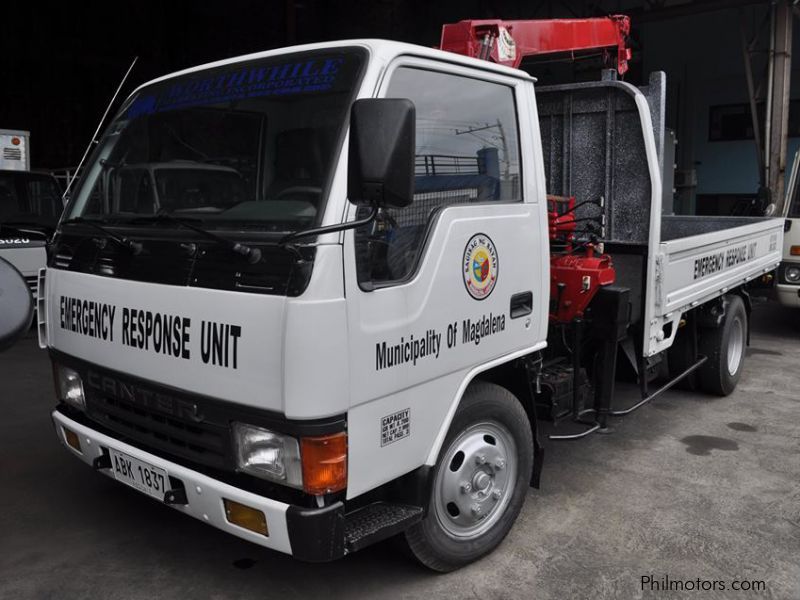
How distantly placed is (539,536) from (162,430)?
1.87 metres

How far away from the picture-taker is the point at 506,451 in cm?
323

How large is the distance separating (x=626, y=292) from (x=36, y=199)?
24.5ft

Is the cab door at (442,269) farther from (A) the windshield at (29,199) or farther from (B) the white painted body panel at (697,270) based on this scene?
(A) the windshield at (29,199)

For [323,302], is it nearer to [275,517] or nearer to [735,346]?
[275,517]

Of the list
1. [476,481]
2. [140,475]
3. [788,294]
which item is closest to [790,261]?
[788,294]

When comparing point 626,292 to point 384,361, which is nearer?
point 384,361

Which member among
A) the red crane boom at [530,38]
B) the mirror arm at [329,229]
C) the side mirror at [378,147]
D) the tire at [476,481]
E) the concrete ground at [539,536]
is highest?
the red crane boom at [530,38]

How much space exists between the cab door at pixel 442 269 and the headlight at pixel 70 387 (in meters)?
1.43

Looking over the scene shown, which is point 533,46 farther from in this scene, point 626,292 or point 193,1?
point 193,1

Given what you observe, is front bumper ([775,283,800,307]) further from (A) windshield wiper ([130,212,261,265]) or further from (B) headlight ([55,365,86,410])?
(B) headlight ([55,365,86,410])

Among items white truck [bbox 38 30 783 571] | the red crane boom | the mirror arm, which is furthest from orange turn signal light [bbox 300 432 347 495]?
the red crane boom

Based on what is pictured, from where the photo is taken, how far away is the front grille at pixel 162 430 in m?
2.52

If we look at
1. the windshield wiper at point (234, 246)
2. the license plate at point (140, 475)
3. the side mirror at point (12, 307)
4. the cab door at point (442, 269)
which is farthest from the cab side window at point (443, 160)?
the side mirror at point (12, 307)

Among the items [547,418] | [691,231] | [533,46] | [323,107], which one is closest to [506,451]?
[547,418]
